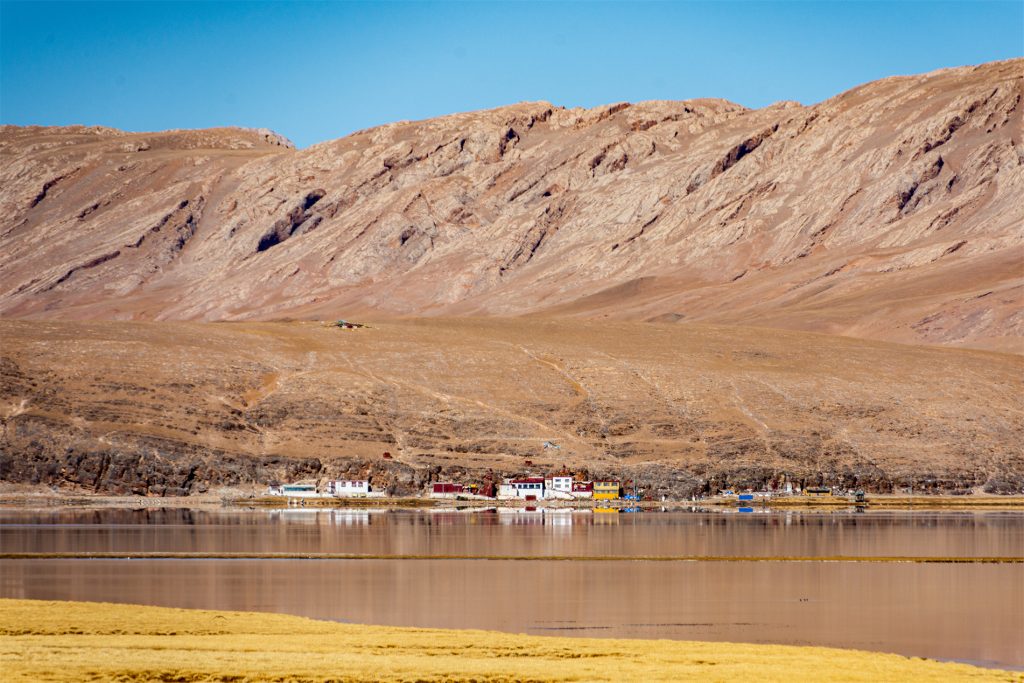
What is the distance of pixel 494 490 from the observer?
129000 millimetres

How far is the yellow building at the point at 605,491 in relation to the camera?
129 meters

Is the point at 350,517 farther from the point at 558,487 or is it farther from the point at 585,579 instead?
the point at 585,579

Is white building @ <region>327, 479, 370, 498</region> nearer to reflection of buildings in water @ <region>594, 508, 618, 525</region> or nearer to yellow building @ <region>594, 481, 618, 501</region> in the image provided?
yellow building @ <region>594, 481, 618, 501</region>

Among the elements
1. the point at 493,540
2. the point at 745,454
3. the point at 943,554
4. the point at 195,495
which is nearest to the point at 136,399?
the point at 195,495

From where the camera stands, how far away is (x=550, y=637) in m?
40.7

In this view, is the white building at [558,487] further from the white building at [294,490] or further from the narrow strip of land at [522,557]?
the narrow strip of land at [522,557]

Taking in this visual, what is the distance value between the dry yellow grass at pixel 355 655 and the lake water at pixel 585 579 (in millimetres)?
3839

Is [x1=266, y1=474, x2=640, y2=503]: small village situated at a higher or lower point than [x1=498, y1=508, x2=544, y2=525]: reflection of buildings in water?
higher

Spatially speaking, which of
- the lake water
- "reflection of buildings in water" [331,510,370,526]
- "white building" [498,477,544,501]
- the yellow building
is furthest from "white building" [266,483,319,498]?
the lake water

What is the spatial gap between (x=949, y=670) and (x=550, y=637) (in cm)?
1078

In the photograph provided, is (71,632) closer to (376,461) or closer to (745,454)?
(376,461)

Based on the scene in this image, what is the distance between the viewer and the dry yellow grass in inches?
1282

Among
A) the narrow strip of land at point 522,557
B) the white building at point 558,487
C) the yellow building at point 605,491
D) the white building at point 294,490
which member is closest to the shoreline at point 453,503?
the yellow building at point 605,491

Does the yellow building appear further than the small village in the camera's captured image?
Yes
